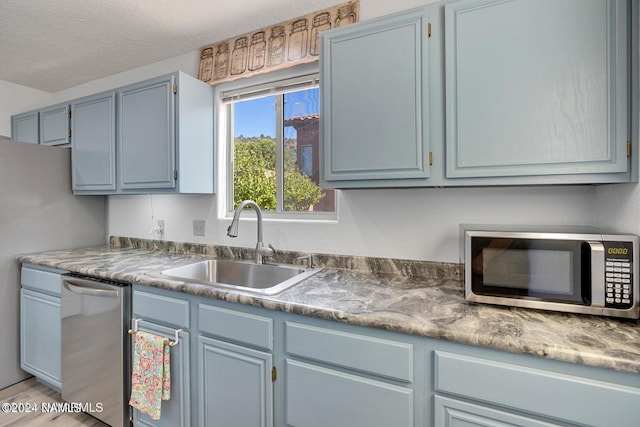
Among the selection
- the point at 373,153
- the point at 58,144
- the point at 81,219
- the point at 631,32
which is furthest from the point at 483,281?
Answer: the point at 58,144

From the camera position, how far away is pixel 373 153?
139 centimetres

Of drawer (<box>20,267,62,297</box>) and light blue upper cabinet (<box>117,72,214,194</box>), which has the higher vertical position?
light blue upper cabinet (<box>117,72,214,194</box>)

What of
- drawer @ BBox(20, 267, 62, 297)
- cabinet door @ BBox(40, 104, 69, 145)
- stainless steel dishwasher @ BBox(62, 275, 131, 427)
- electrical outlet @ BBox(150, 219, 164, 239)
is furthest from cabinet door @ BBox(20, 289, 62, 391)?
cabinet door @ BBox(40, 104, 69, 145)

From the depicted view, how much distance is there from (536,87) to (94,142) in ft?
9.18

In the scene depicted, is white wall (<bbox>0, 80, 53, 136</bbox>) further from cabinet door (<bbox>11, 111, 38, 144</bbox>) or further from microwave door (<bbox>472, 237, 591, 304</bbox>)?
microwave door (<bbox>472, 237, 591, 304</bbox>)

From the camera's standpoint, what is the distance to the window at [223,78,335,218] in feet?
6.61

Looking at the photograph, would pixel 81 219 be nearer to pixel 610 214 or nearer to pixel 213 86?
pixel 213 86

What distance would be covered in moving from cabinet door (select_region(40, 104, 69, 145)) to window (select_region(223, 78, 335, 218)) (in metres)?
1.43

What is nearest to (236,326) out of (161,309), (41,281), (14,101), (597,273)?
(161,309)

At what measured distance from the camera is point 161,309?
1.53m

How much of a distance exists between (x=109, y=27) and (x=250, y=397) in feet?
7.81

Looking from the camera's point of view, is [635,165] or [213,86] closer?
[635,165]

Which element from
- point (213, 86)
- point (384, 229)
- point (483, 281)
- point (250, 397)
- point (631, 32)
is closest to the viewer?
point (631, 32)

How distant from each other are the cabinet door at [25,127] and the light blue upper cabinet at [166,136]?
120cm
